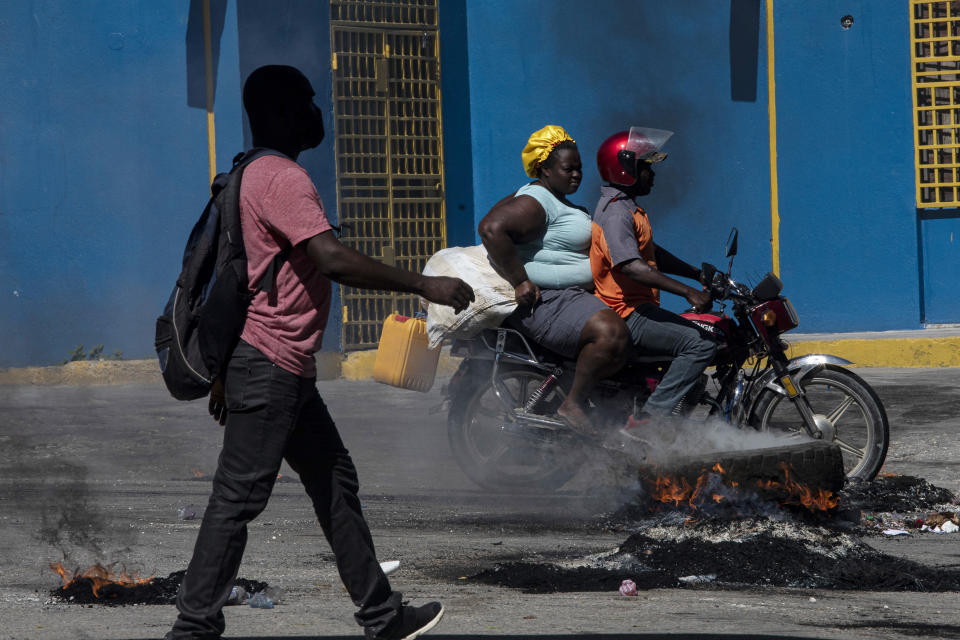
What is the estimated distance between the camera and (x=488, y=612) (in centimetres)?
421

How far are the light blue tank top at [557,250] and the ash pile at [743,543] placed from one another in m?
1.18

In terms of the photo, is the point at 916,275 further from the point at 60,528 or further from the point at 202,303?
the point at 202,303

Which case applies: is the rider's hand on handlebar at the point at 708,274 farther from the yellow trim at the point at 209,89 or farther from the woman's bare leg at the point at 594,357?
the yellow trim at the point at 209,89

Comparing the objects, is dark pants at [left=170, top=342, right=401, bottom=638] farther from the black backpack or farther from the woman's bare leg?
the woman's bare leg

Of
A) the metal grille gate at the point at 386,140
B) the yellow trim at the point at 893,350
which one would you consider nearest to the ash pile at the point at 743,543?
the yellow trim at the point at 893,350

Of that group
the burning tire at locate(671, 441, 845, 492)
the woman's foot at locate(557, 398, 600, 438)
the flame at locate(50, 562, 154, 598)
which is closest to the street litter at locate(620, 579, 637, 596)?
the burning tire at locate(671, 441, 845, 492)

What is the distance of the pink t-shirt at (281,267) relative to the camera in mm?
3520

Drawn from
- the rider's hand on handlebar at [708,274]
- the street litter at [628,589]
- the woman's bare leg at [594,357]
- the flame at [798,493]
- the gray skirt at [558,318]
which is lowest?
the street litter at [628,589]

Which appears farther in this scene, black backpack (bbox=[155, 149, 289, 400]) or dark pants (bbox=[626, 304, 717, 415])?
dark pants (bbox=[626, 304, 717, 415])

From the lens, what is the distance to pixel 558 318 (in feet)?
20.5

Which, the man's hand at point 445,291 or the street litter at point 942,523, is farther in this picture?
the street litter at point 942,523

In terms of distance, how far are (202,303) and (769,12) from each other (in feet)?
31.5

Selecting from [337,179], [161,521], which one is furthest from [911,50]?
[161,521]

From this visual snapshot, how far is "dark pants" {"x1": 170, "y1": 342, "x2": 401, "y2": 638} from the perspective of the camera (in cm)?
348
